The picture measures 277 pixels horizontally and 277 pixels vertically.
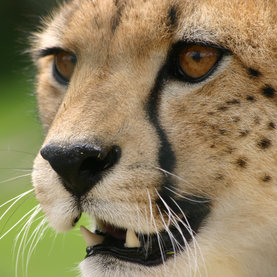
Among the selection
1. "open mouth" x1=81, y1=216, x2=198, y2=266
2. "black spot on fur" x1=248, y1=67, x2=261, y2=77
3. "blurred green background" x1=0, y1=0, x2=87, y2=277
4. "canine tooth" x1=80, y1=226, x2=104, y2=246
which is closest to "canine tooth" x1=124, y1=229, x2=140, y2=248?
"open mouth" x1=81, y1=216, x2=198, y2=266

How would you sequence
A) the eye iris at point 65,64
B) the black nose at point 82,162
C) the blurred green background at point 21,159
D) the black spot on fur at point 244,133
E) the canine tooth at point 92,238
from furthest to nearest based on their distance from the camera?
the blurred green background at point 21,159 → the eye iris at point 65,64 → the canine tooth at point 92,238 → the black spot on fur at point 244,133 → the black nose at point 82,162

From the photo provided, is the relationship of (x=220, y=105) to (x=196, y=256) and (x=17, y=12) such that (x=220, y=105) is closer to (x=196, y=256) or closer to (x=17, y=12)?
(x=196, y=256)

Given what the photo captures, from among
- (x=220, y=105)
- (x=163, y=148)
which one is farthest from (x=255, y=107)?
(x=163, y=148)

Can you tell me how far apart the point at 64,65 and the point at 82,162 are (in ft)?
2.26

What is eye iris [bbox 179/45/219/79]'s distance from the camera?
1.86 meters

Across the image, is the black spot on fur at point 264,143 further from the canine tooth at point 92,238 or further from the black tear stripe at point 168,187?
the canine tooth at point 92,238

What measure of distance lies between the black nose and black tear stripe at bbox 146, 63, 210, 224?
14cm

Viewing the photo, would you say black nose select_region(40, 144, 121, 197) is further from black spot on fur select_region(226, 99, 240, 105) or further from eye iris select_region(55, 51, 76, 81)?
eye iris select_region(55, 51, 76, 81)

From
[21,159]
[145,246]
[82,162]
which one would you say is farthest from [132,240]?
[21,159]

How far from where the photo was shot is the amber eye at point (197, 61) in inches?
73.1

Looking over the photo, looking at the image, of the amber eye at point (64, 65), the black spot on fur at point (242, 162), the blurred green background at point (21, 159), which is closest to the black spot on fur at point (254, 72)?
the black spot on fur at point (242, 162)

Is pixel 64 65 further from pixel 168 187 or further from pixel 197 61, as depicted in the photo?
pixel 168 187

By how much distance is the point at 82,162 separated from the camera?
173cm

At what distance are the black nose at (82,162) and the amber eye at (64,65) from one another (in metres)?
0.58
